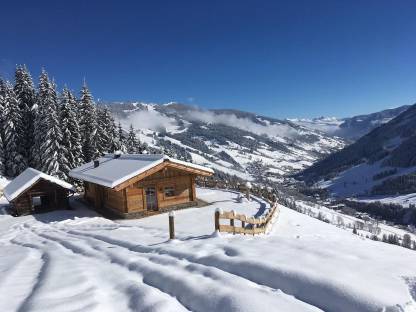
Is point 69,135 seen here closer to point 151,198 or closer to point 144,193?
point 151,198

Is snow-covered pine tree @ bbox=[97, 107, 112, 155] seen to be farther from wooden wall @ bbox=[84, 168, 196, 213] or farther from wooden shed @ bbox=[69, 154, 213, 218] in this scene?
wooden wall @ bbox=[84, 168, 196, 213]

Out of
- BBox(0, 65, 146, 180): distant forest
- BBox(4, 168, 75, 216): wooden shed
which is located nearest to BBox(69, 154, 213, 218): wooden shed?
BBox(4, 168, 75, 216): wooden shed

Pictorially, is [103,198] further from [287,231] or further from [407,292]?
[407,292]

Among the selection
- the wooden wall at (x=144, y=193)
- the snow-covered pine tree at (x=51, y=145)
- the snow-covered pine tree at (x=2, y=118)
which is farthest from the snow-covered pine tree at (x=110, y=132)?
the wooden wall at (x=144, y=193)

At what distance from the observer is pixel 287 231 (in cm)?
2028

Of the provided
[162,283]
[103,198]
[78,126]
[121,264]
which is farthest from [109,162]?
[162,283]

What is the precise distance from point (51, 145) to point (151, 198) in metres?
21.0

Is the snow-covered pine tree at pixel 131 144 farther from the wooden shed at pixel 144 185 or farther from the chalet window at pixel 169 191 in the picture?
the chalet window at pixel 169 191

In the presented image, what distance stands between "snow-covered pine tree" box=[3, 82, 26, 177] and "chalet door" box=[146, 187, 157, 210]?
3019cm

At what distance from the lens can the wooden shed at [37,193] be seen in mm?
26766

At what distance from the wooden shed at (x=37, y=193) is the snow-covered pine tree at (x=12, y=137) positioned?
20.9 metres

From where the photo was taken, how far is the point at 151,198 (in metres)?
25.9

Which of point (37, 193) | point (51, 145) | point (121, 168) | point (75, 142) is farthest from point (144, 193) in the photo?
point (75, 142)

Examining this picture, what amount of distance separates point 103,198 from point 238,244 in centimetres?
2082
